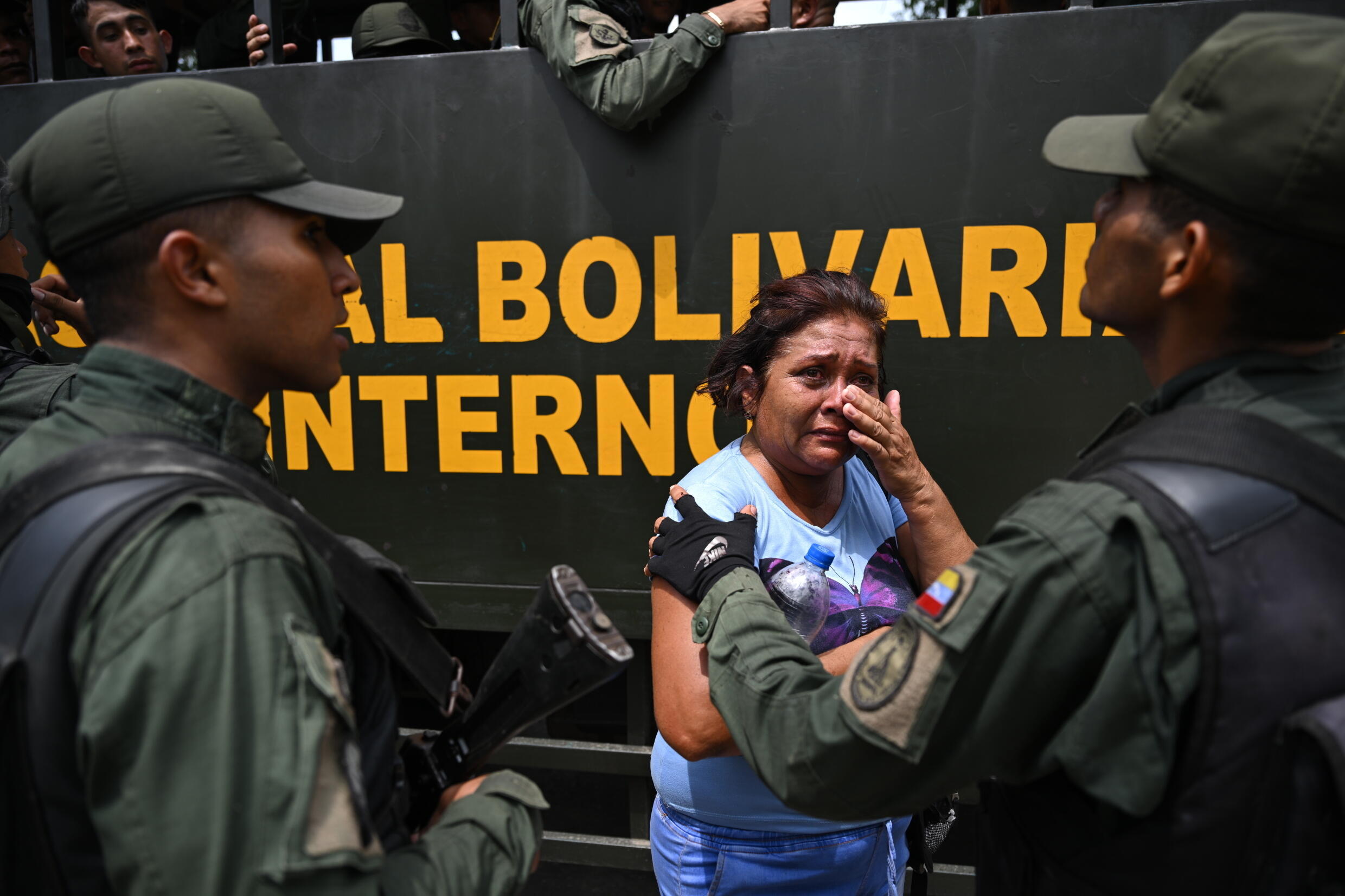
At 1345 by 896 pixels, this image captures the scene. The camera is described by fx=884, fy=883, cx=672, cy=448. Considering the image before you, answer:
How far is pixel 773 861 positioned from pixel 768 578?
1.73ft

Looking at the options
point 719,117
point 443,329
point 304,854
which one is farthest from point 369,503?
point 304,854

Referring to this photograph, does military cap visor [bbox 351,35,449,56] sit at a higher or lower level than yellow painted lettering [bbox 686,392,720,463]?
higher

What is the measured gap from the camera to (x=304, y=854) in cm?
81

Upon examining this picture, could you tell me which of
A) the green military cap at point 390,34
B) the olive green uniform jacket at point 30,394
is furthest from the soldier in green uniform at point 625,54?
the olive green uniform jacket at point 30,394

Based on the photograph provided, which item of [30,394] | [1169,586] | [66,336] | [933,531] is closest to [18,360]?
[30,394]

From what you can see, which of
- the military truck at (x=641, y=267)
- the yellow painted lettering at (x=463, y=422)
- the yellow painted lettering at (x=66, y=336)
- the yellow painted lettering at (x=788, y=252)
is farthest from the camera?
the yellow painted lettering at (x=66, y=336)

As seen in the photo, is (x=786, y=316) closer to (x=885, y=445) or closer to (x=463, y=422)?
Result: (x=885, y=445)

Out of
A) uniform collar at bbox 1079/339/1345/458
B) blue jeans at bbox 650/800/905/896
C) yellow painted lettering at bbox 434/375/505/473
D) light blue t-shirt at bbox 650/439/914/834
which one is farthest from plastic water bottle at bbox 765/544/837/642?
yellow painted lettering at bbox 434/375/505/473

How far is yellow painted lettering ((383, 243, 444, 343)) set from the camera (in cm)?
262

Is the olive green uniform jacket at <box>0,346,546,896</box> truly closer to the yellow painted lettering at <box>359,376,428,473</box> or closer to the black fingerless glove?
the black fingerless glove

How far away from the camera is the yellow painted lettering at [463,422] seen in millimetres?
Answer: 2611

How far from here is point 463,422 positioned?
2.63 metres

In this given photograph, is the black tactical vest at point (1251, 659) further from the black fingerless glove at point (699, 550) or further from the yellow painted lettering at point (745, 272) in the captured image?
the yellow painted lettering at point (745, 272)

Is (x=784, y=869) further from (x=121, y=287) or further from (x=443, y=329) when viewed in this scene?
(x=443, y=329)
